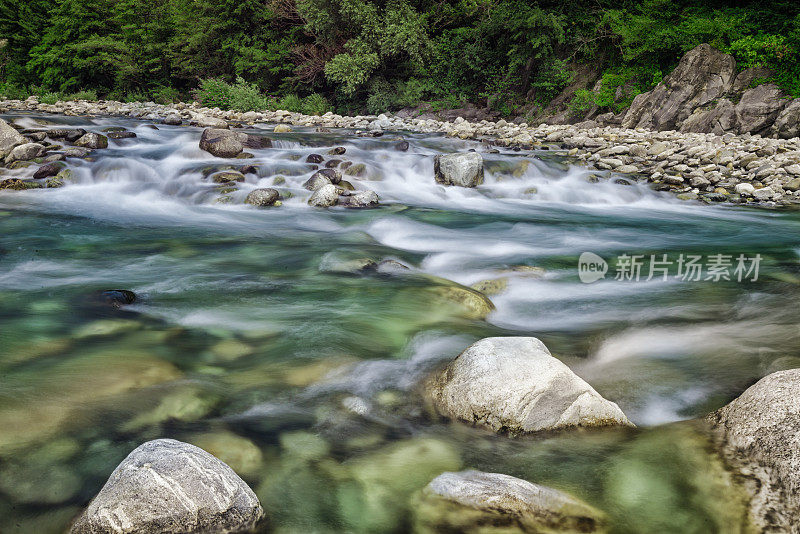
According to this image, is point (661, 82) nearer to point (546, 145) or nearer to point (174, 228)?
point (546, 145)

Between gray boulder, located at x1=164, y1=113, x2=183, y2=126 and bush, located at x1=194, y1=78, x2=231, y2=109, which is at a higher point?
bush, located at x1=194, y1=78, x2=231, y2=109

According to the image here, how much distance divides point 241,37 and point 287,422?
89.2 feet

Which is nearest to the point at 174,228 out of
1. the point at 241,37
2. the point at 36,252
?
the point at 36,252

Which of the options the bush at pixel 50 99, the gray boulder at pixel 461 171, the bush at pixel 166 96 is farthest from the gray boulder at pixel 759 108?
the bush at pixel 50 99

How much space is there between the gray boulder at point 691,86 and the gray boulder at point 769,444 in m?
15.5

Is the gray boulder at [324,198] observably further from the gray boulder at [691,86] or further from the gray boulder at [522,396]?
the gray boulder at [691,86]

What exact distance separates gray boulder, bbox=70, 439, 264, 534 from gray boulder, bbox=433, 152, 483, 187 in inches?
371

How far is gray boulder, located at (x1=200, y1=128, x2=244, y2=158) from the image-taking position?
1126 cm

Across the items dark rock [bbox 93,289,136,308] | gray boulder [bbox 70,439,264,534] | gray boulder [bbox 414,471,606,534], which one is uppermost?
gray boulder [bbox 70,439,264,534]

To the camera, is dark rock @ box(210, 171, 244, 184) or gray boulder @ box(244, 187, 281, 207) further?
dark rock @ box(210, 171, 244, 184)

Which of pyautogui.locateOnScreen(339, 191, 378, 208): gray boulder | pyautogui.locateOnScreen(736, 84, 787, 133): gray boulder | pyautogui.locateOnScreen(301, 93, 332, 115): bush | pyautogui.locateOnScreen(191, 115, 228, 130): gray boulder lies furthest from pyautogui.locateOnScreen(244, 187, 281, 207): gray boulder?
pyautogui.locateOnScreen(301, 93, 332, 115): bush

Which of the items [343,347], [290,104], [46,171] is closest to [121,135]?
[46,171]

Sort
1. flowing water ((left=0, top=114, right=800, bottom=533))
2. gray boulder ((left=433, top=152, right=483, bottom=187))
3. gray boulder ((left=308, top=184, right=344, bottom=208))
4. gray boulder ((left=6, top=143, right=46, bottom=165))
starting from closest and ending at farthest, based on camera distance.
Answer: flowing water ((left=0, top=114, right=800, bottom=533)), gray boulder ((left=308, top=184, right=344, bottom=208)), gray boulder ((left=6, top=143, right=46, bottom=165)), gray boulder ((left=433, top=152, right=483, bottom=187))

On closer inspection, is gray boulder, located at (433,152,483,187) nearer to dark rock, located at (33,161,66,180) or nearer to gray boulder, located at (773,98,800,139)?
dark rock, located at (33,161,66,180)
